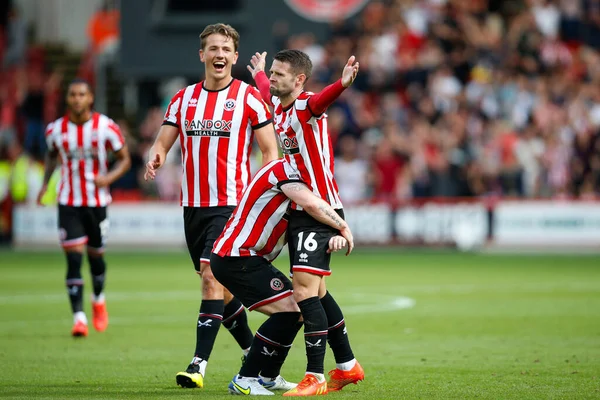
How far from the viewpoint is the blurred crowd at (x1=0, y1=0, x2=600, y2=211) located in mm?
24156

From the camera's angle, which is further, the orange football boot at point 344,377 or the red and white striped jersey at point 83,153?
the red and white striped jersey at point 83,153

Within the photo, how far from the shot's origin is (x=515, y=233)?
2370 centimetres

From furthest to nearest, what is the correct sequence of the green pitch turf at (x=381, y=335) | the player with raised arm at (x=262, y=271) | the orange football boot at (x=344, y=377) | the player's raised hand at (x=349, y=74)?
1. the green pitch turf at (x=381, y=335)
2. the orange football boot at (x=344, y=377)
3. the player with raised arm at (x=262, y=271)
4. the player's raised hand at (x=349, y=74)

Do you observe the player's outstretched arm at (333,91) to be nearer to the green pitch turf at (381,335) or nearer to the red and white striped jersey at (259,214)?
the red and white striped jersey at (259,214)

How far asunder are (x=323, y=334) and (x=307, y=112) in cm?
149

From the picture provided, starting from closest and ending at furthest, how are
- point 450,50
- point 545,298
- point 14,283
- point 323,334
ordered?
point 323,334, point 545,298, point 14,283, point 450,50

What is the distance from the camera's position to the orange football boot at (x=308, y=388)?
24.2ft

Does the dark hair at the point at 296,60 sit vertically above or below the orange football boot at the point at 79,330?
above

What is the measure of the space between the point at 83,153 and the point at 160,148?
3.60 metres

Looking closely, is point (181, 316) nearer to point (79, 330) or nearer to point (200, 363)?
point (79, 330)

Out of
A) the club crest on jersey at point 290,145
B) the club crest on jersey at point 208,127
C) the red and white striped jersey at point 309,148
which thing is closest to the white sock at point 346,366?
the red and white striped jersey at point 309,148

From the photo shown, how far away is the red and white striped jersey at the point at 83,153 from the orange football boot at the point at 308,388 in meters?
4.99

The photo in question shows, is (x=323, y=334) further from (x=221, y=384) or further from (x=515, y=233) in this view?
(x=515, y=233)

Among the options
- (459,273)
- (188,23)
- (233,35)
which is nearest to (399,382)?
(233,35)
